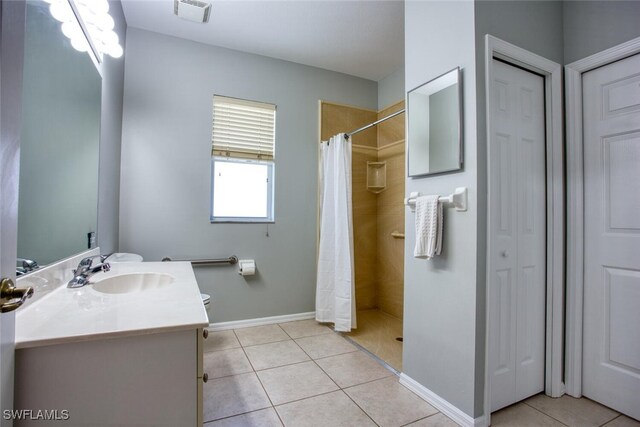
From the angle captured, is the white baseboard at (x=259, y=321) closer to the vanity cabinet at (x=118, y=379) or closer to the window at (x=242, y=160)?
the window at (x=242, y=160)

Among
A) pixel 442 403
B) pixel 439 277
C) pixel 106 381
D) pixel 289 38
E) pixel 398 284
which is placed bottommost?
pixel 442 403

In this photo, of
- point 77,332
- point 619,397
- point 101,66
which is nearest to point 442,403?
point 619,397

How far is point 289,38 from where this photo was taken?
106 inches

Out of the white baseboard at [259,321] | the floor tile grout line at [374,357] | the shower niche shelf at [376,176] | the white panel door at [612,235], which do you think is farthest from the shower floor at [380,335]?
the shower niche shelf at [376,176]

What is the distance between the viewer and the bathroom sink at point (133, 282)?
1.42 meters

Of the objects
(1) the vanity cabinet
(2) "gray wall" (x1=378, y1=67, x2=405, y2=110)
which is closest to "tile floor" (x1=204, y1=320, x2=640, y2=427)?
(1) the vanity cabinet

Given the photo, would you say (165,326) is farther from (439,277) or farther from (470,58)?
(470,58)

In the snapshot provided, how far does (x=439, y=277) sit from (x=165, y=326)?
1400 millimetres

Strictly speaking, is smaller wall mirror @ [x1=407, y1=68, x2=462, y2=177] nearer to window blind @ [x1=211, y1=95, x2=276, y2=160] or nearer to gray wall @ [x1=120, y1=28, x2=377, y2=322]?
gray wall @ [x1=120, y1=28, x2=377, y2=322]

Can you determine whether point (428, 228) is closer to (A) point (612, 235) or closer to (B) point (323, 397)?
(A) point (612, 235)

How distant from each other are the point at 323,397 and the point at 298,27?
2.80 m

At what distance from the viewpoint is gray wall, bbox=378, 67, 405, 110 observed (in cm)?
318

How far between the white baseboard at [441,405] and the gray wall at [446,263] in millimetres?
26

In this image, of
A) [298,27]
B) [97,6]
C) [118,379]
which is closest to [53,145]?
[97,6]
